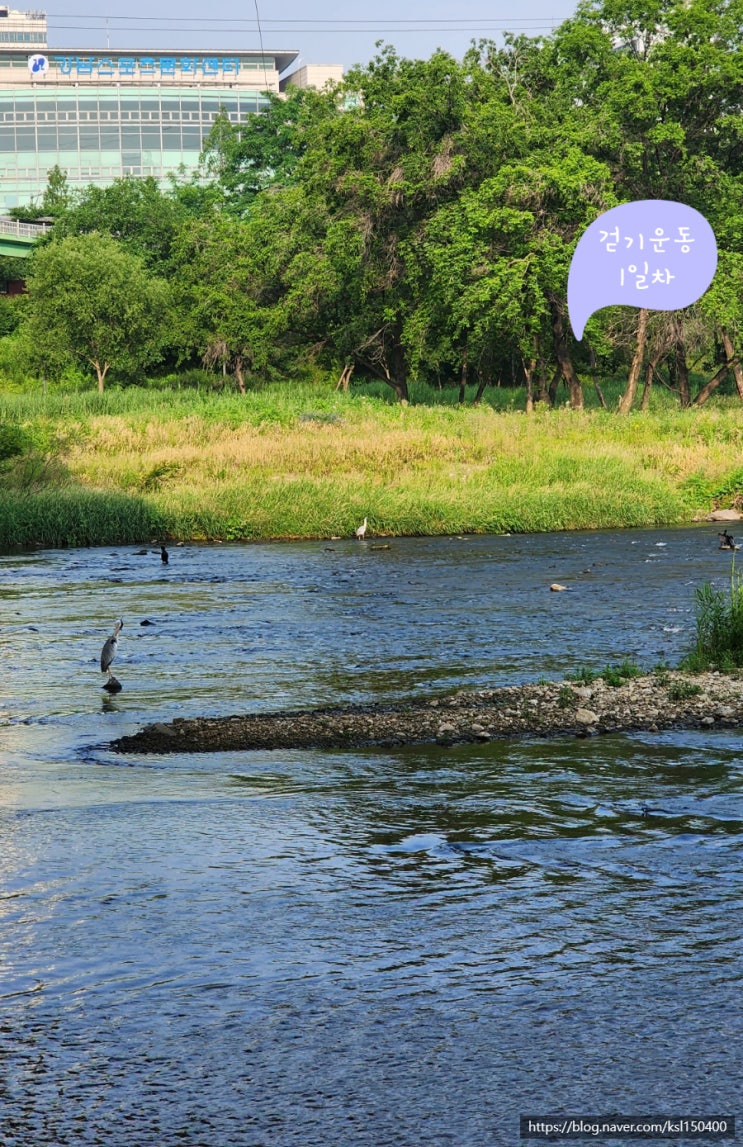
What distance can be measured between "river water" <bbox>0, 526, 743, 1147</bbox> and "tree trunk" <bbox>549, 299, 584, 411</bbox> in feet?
132

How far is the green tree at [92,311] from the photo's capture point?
218 feet


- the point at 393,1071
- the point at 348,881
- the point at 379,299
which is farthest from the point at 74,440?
the point at 393,1071

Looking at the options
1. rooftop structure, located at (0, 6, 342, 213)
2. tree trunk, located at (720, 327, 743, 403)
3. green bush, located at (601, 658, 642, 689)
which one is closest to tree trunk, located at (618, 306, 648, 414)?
tree trunk, located at (720, 327, 743, 403)

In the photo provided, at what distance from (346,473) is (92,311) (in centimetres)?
3461

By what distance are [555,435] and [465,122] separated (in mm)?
19350

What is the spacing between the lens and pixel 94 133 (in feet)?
467

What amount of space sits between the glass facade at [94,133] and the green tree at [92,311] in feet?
252

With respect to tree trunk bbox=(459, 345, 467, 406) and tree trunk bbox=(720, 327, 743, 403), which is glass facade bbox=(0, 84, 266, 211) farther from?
tree trunk bbox=(720, 327, 743, 403)

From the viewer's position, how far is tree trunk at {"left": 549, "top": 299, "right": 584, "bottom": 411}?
53.8 m

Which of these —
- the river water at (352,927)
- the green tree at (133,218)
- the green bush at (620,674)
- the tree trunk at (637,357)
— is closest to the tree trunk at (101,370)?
the green tree at (133,218)

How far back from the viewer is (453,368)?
7338cm

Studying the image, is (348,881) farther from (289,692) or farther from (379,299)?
(379,299)

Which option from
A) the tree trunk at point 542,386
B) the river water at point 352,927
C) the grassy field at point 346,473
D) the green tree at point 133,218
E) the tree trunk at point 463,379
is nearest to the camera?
the river water at point 352,927

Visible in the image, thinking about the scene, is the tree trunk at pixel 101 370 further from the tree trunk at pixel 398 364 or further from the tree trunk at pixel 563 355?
the tree trunk at pixel 563 355
